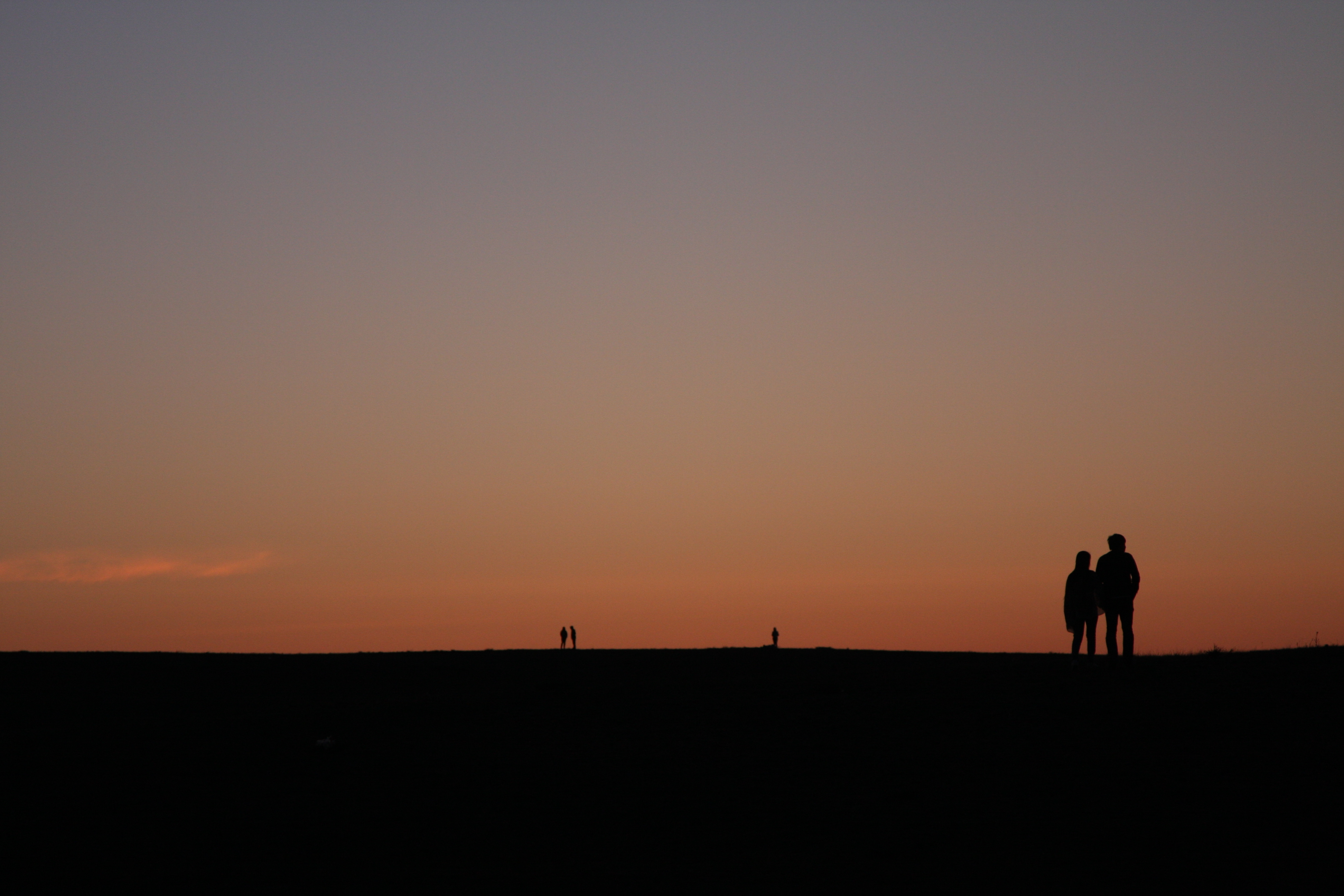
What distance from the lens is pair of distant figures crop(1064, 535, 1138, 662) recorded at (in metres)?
20.5

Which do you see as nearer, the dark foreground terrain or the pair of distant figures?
the dark foreground terrain

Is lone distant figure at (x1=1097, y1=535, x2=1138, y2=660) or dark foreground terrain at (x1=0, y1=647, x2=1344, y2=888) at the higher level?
lone distant figure at (x1=1097, y1=535, x2=1138, y2=660)

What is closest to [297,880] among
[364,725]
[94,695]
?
[364,725]

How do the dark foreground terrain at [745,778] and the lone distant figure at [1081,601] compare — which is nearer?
the dark foreground terrain at [745,778]

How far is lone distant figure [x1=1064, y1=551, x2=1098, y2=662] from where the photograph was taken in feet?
70.2

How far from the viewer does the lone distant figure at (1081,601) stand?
21.4m

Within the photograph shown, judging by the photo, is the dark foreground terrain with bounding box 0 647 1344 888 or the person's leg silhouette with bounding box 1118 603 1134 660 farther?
the person's leg silhouette with bounding box 1118 603 1134 660

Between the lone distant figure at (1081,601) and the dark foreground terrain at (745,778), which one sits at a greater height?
the lone distant figure at (1081,601)

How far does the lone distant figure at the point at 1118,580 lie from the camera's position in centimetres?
2052

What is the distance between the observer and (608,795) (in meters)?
16.2

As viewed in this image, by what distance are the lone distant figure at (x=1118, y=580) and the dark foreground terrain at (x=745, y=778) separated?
125 cm

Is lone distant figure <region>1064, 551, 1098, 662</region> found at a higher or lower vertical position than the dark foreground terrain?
higher

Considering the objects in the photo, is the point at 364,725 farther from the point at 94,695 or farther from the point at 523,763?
the point at 94,695

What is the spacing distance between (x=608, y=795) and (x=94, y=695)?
1925cm
